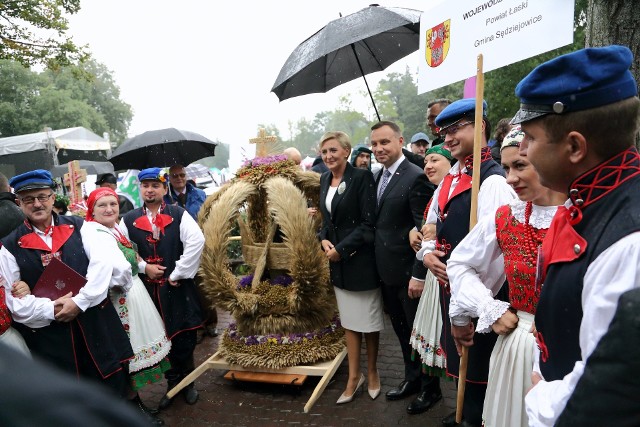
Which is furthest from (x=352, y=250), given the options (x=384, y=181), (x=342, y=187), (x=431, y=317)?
(x=431, y=317)

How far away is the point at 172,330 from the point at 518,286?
3059 mm

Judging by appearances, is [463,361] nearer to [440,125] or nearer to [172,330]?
[440,125]

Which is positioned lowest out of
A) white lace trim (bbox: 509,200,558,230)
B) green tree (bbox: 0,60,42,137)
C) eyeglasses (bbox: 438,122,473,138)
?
white lace trim (bbox: 509,200,558,230)

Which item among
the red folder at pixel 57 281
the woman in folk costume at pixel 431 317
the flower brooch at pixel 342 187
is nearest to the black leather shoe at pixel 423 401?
the woman in folk costume at pixel 431 317

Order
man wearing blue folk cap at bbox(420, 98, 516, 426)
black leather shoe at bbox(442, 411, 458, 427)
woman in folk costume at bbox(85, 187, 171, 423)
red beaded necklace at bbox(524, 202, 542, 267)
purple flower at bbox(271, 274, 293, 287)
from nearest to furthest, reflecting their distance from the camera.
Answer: red beaded necklace at bbox(524, 202, 542, 267)
man wearing blue folk cap at bbox(420, 98, 516, 426)
black leather shoe at bbox(442, 411, 458, 427)
woman in folk costume at bbox(85, 187, 171, 423)
purple flower at bbox(271, 274, 293, 287)

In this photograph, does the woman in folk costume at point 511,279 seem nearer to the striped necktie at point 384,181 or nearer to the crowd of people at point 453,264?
the crowd of people at point 453,264

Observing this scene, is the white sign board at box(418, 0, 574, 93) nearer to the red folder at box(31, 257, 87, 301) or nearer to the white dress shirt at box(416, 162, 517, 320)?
Result: the white dress shirt at box(416, 162, 517, 320)

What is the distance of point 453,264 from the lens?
2.20 meters

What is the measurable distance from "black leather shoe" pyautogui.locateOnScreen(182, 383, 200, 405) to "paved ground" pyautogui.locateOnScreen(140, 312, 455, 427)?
42 mm

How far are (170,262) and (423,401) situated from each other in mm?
2487

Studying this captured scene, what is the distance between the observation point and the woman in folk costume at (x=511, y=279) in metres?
1.89

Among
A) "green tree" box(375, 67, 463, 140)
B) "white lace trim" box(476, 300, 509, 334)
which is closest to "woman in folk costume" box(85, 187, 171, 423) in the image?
"white lace trim" box(476, 300, 509, 334)

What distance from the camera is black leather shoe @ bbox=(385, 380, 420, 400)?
3771mm

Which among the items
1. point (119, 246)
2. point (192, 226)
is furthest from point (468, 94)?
point (119, 246)
